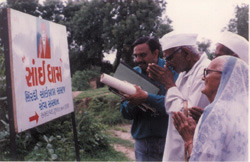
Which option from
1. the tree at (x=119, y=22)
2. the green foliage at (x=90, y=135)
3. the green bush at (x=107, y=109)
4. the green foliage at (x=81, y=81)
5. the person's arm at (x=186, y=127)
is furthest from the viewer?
the green foliage at (x=81, y=81)

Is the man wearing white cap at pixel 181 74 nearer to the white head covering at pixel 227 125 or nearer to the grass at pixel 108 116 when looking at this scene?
the white head covering at pixel 227 125

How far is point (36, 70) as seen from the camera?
8.02ft

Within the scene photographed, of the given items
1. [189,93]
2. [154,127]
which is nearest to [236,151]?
[189,93]

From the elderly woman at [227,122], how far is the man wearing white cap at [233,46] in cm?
77

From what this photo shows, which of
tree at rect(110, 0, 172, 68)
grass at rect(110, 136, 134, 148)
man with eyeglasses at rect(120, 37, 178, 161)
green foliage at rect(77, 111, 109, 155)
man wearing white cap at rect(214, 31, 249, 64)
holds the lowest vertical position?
grass at rect(110, 136, 134, 148)

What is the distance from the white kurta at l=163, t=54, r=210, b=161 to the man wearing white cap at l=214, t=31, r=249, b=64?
24 cm

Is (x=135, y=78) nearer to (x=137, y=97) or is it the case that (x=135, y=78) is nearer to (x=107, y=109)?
(x=137, y=97)

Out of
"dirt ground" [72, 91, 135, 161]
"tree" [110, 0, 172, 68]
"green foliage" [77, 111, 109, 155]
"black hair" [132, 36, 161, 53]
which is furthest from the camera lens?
"tree" [110, 0, 172, 68]

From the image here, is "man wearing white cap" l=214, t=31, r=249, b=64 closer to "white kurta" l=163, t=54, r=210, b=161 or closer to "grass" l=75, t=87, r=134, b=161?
"white kurta" l=163, t=54, r=210, b=161

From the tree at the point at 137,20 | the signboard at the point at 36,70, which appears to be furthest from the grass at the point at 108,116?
the tree at the point at 137,20

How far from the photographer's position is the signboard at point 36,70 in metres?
2.15

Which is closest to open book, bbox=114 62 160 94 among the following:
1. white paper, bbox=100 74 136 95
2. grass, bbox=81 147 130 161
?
white paper, bbox=100 74 136 95

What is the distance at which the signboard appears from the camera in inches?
84.8

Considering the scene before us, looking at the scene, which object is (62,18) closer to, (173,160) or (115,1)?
(115,1)
